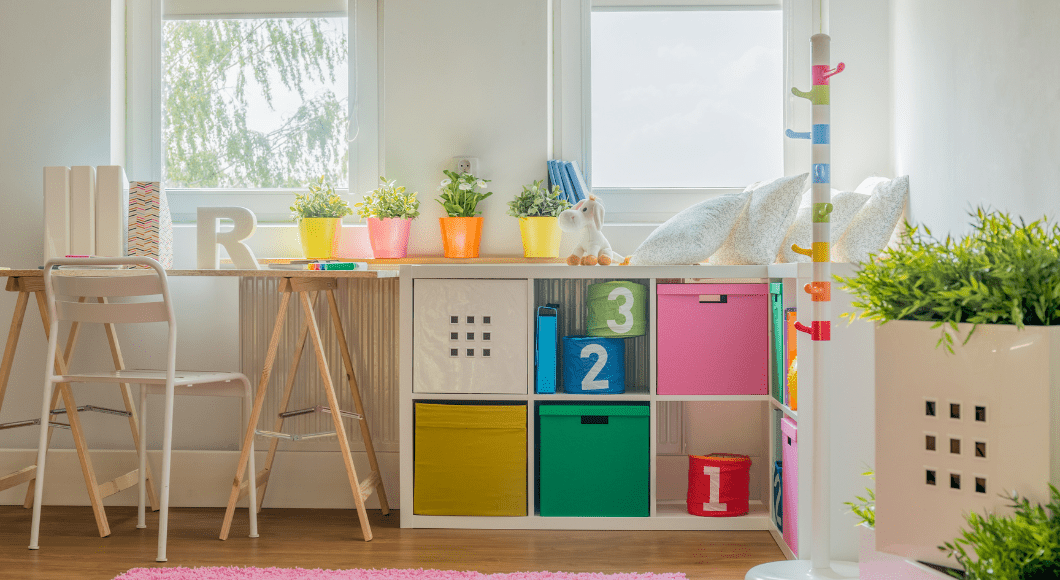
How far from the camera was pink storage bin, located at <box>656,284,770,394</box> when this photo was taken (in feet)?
7.18

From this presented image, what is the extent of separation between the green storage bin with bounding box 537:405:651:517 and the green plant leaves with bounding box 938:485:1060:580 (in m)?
1.28

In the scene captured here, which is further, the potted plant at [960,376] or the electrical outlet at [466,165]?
the electrical outlet at [466,165]

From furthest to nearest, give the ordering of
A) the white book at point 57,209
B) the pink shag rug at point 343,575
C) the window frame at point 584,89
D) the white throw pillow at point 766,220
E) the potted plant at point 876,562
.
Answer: the window frame at point 584,89, the white book at point 57,209, the white throw pillow at point 766,220, the pink shag rug at point 343,575, the potted plant at point 876,562

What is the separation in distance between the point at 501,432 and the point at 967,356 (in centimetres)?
141

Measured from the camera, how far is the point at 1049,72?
4.60 feet

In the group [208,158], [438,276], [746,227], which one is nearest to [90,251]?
[208,158]

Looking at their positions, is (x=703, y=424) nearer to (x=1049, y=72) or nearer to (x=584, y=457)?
(x=584, y=457)

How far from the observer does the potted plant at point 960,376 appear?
35.9 inches

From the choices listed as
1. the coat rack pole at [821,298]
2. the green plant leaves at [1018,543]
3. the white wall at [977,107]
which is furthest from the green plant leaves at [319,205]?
the green plant leaves at [1018,543]

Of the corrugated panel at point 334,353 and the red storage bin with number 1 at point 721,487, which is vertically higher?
the corrugated panel at point 334,353

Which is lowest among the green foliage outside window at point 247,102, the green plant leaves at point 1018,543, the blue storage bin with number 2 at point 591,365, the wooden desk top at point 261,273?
the green plant leaves at point 1018,543

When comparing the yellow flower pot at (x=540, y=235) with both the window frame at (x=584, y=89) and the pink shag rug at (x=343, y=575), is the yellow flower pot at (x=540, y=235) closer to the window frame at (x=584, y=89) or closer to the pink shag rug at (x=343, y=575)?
the window frame at (x=584, y=89)

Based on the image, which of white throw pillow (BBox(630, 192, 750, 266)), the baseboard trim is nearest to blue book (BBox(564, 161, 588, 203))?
white throw pillow (BBox(630, 192, 750, 266))

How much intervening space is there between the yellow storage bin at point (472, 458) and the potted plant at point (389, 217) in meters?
0.59
